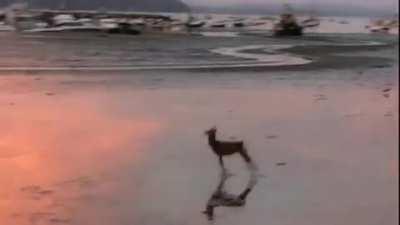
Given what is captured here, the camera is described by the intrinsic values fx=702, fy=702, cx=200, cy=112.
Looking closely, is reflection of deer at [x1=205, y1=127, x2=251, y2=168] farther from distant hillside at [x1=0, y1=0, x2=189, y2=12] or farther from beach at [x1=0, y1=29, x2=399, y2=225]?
distant hillside at [x1=0, y1=0, x2=189, y2=12]

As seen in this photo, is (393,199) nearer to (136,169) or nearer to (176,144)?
(136,169)

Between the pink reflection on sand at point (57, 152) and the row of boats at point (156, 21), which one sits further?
the pink reflection on sand at point (57, 152)

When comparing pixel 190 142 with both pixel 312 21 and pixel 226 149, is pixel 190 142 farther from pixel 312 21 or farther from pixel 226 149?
pixel 312 21

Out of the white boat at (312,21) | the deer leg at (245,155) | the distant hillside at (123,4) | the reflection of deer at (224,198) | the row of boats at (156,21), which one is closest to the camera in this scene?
the white boat at (312,21)

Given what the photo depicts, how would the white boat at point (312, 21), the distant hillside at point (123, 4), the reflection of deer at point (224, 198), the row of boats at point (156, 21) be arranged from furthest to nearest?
the reflection of deer at point (224, 198), the distant hillside at point (123, 4), the row of boats at point (156, 21), the white boat at point (312, 21)

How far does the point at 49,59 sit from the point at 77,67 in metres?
0.84

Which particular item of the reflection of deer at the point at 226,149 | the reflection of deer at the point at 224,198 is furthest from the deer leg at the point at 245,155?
the reflection of deer at the point at 224,198

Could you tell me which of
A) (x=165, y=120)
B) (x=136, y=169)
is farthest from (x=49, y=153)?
→ (x=165, y=120)

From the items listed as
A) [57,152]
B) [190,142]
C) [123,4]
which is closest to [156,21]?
[190,142]

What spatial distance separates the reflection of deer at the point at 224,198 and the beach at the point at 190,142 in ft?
0.11

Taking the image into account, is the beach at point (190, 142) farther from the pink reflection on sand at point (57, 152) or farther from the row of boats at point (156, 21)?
the row of boats at point (156, 21)

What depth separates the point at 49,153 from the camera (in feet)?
14.8

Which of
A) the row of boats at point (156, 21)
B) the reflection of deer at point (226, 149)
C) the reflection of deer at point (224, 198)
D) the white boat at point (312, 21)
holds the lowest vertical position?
the reflection of deer at point (224, 198)

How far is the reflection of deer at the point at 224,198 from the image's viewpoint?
135 inches
